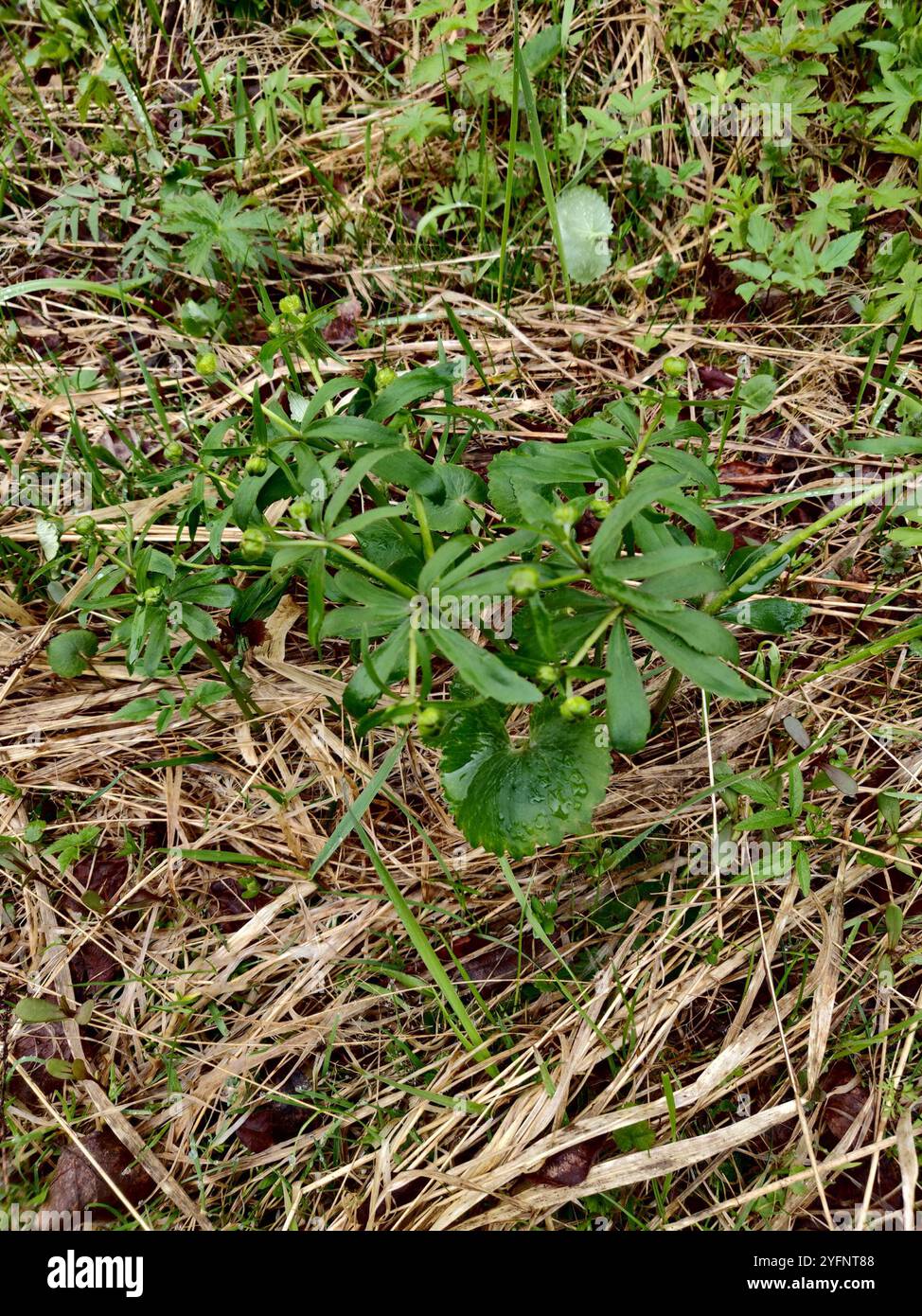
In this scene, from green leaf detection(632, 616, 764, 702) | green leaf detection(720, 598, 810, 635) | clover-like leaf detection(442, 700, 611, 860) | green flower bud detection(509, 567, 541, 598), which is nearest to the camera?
green flower bud detection(509, 567, 541, 598)

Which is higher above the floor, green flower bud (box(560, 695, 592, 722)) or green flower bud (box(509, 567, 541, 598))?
green flower bud (box(509, 567, 541, 598))

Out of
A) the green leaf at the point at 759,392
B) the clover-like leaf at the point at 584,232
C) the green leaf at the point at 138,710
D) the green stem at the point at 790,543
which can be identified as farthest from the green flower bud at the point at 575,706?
the clover-like leaf at the point at 584,232

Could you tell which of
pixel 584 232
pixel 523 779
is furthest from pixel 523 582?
pixel 584 232

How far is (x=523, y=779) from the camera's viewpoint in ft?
6.39

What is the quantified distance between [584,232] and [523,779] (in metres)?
1.98

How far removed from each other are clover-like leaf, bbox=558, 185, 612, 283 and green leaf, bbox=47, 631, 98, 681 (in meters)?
1.88

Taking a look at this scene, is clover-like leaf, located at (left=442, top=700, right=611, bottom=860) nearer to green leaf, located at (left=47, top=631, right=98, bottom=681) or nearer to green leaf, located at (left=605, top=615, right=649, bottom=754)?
green leaf, located at (left=605, top=615, right=649, bottom=754)

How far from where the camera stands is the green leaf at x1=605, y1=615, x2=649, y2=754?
5.58 feet

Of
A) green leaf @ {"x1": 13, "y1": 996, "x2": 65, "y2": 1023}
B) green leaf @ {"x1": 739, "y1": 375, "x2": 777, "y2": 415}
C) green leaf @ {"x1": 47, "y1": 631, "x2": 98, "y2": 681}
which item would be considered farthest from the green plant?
green leaf @ {"x1": 13, "y1": 996, "x2": 65, "y2": 1023}

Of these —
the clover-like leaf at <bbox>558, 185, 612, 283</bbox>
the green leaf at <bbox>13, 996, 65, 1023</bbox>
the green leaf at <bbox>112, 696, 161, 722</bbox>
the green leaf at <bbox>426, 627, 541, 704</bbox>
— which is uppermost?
the clover-like leaf at <bbox>558, 185, 612, 283</bbox>

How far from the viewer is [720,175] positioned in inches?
127

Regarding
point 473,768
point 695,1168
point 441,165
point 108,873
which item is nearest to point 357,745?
point 473,768

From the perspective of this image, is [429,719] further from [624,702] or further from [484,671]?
[624,702]

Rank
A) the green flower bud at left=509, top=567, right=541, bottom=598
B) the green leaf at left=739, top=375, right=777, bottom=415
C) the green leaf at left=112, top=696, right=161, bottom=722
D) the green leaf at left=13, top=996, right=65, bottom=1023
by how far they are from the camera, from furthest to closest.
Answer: the green leaf at left=739, top=375, right=777, bottom=415, the green leaf at left=112, top=696, right=161, bottom=722, the green leaf at left=13, top=996, right=65, bottom=1023, the green flower bud at left=509, top=567, right=541, bottom=598
